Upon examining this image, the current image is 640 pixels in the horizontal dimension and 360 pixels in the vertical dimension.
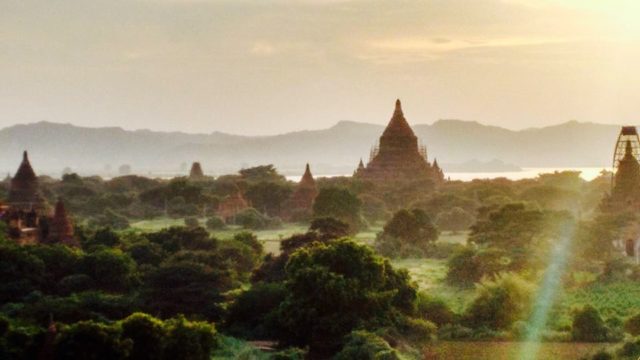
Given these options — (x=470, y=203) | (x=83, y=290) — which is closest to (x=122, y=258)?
(x=83, y=290)

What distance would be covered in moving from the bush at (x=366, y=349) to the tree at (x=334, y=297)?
1.40 m

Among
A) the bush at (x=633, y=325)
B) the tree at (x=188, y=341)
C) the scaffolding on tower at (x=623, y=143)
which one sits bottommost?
the bush at (x=633, y=325)

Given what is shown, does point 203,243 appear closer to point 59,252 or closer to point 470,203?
point 59,252

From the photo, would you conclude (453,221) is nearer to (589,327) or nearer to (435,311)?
(435,311)

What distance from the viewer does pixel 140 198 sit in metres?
92.2

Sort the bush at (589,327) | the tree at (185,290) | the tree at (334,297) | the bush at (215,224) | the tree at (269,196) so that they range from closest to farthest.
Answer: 1. the tree at (334,297)
2. the bush at (589,327)
3. the tree at (185,290)
4. the bush at (215,224)
5. the tree at (269,196)

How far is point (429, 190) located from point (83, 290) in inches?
2418

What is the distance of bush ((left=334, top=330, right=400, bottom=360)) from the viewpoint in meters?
26.1

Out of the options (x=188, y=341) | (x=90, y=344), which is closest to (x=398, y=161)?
(x=188, y=341)

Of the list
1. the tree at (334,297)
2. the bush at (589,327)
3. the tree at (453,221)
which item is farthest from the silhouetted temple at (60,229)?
the tree at (453,221)

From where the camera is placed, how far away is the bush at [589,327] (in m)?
31.9

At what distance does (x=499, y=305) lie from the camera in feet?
113

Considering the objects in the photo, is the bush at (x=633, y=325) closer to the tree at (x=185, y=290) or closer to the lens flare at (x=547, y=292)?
the lens flare at (x=547, y=292)

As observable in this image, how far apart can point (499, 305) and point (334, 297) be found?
24.4ft
